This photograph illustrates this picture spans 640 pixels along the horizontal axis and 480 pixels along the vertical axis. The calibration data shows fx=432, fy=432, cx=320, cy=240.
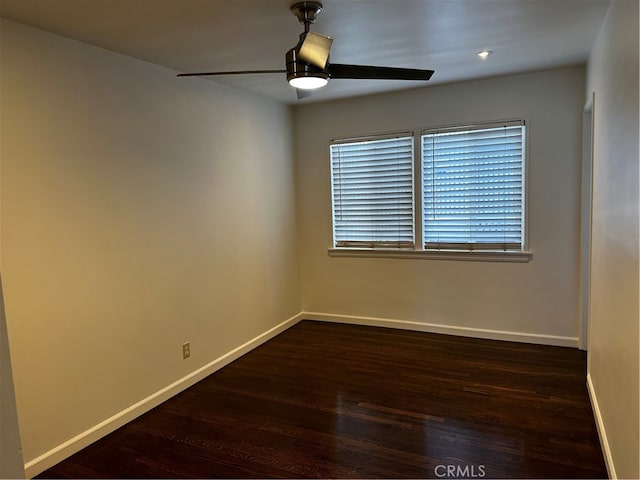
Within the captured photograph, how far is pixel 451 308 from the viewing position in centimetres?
429

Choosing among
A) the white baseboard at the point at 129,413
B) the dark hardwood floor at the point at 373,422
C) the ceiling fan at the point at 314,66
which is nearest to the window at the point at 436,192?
the dark hardwood floor at the point at 373,422

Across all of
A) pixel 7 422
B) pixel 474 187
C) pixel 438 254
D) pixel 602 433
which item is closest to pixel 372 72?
pixel 7 422

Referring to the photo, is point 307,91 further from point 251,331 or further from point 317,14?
point 251,331

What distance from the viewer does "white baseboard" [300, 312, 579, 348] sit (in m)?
3.91

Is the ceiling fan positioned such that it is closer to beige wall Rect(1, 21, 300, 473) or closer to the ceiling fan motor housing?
the ceiling fan motor housing

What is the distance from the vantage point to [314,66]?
210cm

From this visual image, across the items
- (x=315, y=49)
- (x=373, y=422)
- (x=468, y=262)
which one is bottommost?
(x=373, y=422)

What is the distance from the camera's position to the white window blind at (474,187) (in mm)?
3906

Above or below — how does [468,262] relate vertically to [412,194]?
below

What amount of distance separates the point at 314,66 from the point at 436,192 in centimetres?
246

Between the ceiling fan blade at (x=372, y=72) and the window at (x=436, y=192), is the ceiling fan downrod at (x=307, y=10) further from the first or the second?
the window at (x=436, y=192)

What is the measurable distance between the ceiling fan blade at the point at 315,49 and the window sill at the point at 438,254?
2652 millimetres

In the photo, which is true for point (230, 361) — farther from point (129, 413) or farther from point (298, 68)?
point (298, 68)

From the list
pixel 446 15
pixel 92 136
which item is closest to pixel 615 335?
pixel 446 15
